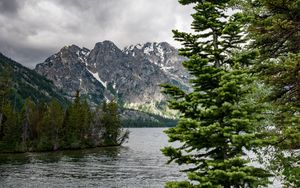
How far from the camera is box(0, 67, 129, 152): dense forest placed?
119 meters

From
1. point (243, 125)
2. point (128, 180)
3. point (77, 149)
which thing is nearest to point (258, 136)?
point (243, 125)

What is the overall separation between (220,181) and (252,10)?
9564 mm

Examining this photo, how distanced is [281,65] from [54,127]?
11584 centimetres

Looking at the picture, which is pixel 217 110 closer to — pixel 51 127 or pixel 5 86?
pixel 51 127

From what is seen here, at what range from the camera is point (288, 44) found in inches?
731

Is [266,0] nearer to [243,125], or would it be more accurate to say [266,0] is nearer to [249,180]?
[243,125]

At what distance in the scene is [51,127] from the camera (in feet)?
407

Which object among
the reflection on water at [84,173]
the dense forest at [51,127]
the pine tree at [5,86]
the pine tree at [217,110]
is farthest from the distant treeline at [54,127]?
the pine tree at [217,110]

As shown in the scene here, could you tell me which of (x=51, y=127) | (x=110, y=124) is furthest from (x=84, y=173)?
(x=110, y=124)

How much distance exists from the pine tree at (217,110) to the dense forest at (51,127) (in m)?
109

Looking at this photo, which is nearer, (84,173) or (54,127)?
(84,173)

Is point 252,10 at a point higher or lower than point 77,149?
higher

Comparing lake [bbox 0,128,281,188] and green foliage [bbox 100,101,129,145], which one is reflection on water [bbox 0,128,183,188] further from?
green foliage [bbox 100,101,129,145]

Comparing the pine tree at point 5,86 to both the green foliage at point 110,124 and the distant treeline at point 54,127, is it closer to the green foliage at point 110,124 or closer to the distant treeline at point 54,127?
the distant treeline at point 54,127
